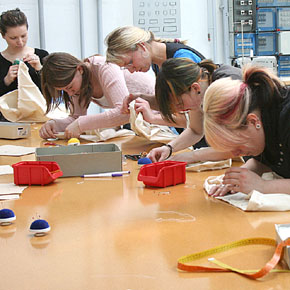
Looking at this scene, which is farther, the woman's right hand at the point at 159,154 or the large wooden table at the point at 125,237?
the woman's right hand at the point at 159,154

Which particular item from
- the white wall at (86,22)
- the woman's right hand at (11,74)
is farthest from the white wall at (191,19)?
the woman's right hand at (11,74)

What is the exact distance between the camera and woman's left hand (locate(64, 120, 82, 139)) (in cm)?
256

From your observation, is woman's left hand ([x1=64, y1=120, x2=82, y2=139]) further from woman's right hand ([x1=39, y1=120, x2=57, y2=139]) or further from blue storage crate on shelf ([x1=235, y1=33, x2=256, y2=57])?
blue storage crate on shelf ([x1=235, y1=33, x2=256, y2=57])

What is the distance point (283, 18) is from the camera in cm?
534

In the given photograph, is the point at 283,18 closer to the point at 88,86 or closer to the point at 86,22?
the point at 86,22

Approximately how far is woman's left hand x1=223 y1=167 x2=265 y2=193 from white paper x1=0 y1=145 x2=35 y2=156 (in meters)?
1.15

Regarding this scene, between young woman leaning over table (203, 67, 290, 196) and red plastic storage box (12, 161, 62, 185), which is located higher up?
young woman leaning over table (203, 67, 290, 196)

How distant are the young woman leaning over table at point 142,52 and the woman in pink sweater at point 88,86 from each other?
226 mm

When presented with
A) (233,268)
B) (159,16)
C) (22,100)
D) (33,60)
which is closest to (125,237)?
(233,268)

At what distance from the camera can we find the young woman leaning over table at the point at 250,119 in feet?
4.15

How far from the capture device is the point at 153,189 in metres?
1.53

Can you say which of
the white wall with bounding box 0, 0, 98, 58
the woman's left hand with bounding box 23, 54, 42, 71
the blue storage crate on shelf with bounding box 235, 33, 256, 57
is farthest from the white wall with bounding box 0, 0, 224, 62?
the woman's left hand with bounding box 23, 54, 42, 71

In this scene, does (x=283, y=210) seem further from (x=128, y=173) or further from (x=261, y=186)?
(x=128, y=173)

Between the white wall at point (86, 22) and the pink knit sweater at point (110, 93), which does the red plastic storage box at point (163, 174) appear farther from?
the white wall at point (86, 22)
